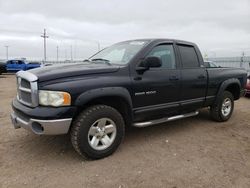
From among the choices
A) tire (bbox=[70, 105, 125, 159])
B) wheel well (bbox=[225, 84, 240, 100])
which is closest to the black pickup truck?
tire (bbox=[70, 105, 125, 159])

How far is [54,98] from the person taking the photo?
3277 mm

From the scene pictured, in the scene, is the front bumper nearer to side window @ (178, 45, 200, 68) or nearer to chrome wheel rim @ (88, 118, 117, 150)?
chrome wheel rim @ (88, 118, 117, 150)

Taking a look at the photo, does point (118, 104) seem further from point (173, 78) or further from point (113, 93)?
point (173, 78)

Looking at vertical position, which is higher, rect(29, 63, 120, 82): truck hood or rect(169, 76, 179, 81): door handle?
rect(29, 63, 120, 82): truck hood

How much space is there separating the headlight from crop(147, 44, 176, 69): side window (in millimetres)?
1930

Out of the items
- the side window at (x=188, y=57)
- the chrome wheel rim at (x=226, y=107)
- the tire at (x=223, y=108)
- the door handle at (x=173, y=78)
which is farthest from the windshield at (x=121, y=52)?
the chrome wheel rim at (x=226, y=107)

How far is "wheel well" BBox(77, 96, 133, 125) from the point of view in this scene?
147 inches

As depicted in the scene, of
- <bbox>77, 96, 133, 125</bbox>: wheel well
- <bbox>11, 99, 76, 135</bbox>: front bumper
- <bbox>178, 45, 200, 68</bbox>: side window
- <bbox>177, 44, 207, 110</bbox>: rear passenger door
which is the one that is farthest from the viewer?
<bbox>178, 45, 200, 68</bbox>: side window

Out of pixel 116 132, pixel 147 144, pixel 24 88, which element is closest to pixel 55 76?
pixel 24 88

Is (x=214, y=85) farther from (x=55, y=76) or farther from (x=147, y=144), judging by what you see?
(x=55, y=76)

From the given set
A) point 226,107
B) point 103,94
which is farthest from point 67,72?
point 226,107

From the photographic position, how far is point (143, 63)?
4098mm

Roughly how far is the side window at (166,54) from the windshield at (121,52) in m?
0.29

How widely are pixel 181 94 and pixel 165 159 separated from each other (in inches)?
58.7
